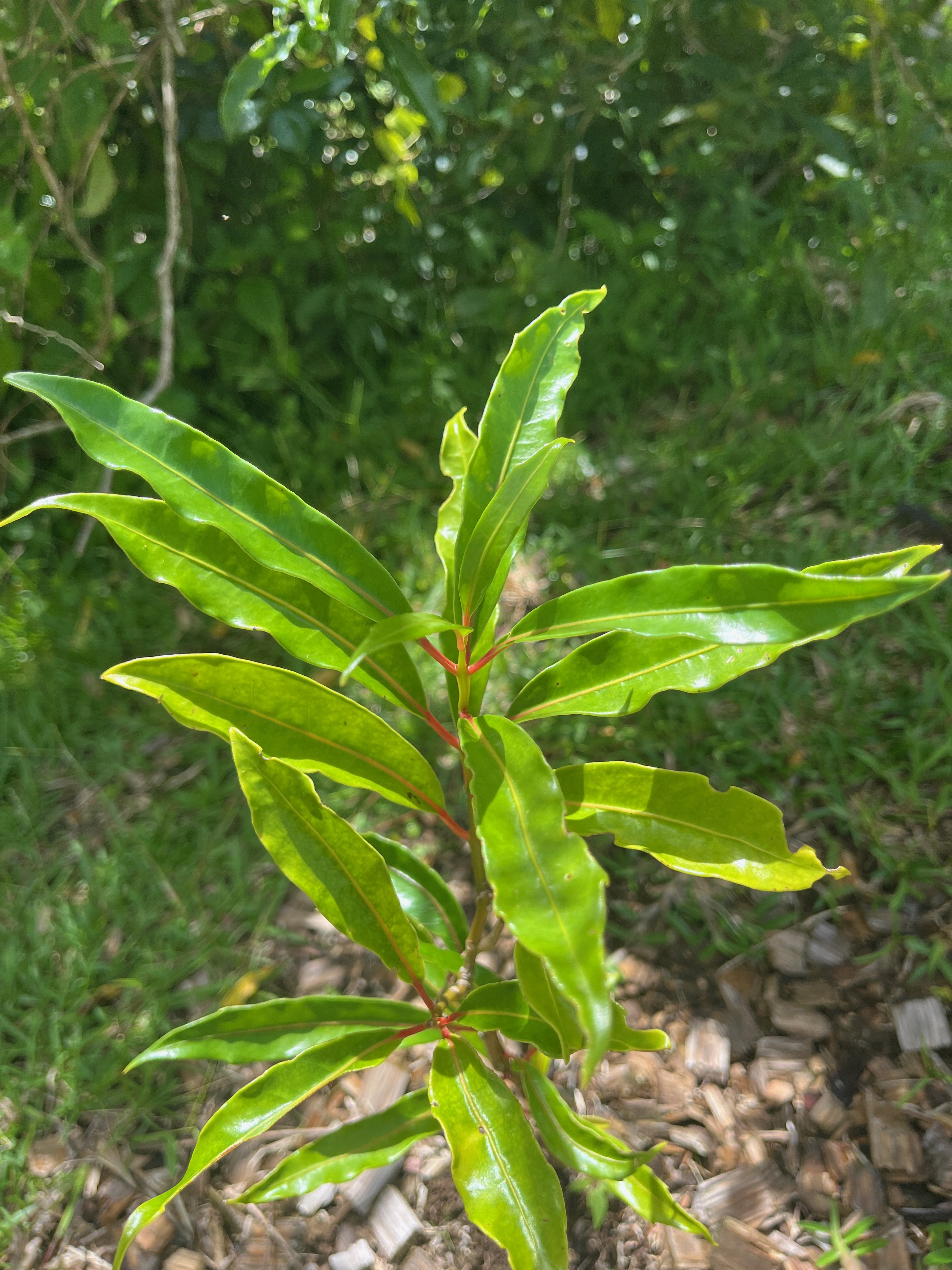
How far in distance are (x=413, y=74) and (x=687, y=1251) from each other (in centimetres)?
211

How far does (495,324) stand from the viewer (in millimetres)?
2414

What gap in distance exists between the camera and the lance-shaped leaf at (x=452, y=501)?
0.92m

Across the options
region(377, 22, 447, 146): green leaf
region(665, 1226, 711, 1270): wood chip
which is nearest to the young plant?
region(665, 1226, 711, 1270): wood chip

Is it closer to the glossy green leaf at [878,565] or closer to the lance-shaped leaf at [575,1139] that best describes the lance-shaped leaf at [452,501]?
the glossy green leaf at [878,565]

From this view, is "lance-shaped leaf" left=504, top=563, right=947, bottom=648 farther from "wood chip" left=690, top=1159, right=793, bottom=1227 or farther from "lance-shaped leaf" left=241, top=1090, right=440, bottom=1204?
"wood chip" left=690, top=1159, right=793, bottom=1227

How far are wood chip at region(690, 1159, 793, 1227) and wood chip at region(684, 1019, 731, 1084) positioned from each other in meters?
0.13

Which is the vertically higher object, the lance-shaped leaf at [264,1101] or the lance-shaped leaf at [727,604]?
the lance-shaped leaf at [727,604]

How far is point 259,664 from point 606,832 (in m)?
0.41

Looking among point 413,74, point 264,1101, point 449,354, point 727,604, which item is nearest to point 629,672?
point 727,604

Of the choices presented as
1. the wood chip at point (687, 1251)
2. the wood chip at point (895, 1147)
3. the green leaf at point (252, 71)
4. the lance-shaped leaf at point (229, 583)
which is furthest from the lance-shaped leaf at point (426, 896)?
the green leaf at point (252, 71)

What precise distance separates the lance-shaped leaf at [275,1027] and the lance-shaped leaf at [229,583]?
39cm

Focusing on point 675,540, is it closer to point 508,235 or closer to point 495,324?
point 495,324

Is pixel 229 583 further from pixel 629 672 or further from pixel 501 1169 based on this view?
pixel 501 1169

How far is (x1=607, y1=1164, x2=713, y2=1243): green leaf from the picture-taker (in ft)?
2.89
